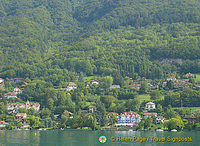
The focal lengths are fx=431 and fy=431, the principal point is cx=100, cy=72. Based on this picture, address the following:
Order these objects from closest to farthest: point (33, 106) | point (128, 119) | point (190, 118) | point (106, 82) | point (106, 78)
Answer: point (190, 118) → point (128, 119) → point (33, 106) → point (106, 82) → point (106, 78)

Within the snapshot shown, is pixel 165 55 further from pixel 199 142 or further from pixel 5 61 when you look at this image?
pixel 199 142

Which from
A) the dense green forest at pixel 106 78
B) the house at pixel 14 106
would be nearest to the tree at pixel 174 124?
the dense green forest at pixel 106 78

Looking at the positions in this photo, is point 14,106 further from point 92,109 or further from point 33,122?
point 92,109

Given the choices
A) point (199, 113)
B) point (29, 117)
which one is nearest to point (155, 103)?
point (199, 113)

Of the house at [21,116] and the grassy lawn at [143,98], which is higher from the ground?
the grassy lawn at [143,98]

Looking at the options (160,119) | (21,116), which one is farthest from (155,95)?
(21,116)

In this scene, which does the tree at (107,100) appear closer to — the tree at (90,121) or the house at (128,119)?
the house at (128,119)

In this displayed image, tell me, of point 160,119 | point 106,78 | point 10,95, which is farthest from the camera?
point 106,78

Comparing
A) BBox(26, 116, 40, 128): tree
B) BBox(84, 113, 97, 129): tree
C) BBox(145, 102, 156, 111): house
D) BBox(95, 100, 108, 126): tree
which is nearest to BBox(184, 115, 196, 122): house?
BBox(145, 102, 156, 111): house
